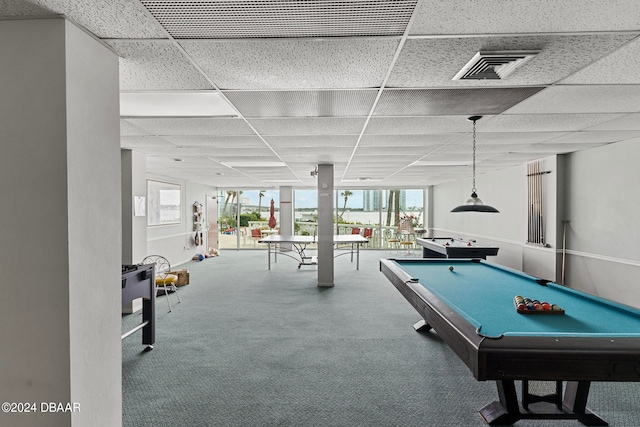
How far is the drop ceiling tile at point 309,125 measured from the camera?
352cm

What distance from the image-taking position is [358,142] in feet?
15.5

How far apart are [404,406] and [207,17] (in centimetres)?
278

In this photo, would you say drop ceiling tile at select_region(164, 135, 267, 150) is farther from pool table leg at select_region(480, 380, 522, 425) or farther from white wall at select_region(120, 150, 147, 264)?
pool table leg at select_region(480, 380, 522, 425)

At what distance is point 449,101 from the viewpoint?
2.94 metres

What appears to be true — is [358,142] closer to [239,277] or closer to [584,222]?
[584,222]

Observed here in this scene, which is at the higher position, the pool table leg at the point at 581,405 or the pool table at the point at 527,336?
the pool table at the point at 527,336

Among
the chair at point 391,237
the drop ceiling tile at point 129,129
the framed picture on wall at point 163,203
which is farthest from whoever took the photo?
the chair at point 391,237

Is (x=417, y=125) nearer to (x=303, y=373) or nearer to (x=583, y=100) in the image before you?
(x=583, y=100)

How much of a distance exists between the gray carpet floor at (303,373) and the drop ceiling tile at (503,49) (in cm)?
237

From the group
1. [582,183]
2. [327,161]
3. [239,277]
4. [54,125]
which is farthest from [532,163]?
[54,125]

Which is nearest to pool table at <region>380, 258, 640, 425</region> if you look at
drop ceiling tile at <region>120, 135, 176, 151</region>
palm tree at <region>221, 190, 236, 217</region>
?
drop ceiling tile at <region>120, 135, 176, 151</region>

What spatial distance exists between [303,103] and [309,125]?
774mm

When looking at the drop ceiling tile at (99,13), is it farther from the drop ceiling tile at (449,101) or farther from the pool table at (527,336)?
the pool table at (527,336)

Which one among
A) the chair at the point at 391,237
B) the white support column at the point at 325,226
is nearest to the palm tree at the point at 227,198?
the chair at the point at 391,237
